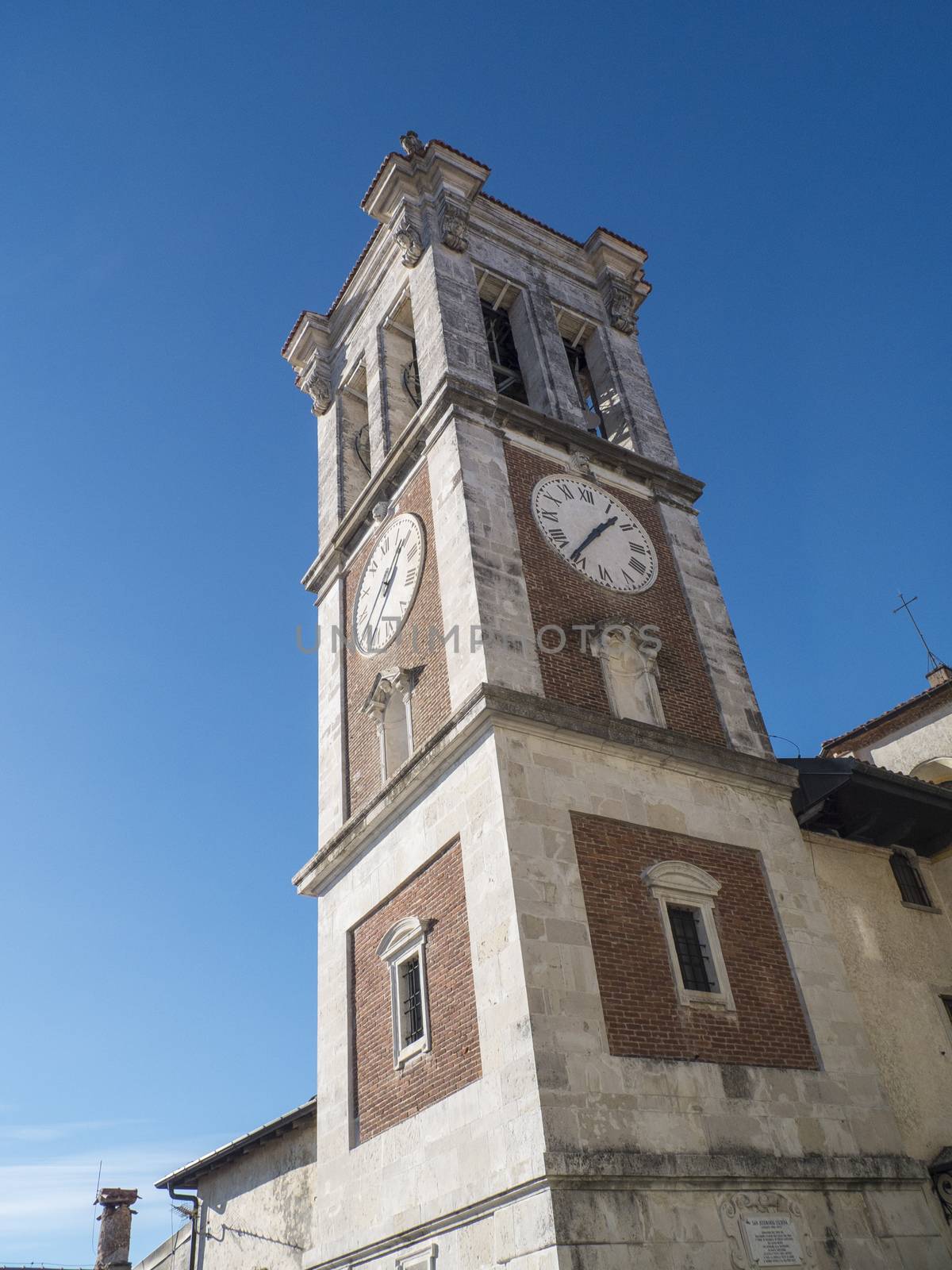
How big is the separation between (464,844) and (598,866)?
63.5 inches

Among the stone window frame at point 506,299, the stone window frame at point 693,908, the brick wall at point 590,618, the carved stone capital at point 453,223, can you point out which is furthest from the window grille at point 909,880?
the carved stone capital at point 453,223

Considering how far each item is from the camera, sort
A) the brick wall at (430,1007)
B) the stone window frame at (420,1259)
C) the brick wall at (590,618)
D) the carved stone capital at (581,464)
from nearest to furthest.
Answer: the stone window frame at (420,1259), the brick wall at (430,1007), the brick wall at (590,618), the carved stone capital at (581,464)

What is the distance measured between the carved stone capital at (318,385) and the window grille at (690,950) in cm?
1430

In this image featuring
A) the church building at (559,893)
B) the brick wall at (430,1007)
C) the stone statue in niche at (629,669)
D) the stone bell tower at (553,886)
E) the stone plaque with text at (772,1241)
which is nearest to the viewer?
the stone plaque with text at (772,1241)

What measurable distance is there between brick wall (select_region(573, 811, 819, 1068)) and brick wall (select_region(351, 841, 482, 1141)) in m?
1.55

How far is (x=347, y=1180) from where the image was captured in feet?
42.8

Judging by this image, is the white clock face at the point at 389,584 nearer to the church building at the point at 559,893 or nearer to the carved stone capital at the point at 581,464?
the church building at the point at 559,893

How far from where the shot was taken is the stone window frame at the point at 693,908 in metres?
12.1

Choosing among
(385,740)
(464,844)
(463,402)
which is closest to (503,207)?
(463,402)

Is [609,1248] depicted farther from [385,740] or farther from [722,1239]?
[385,740]

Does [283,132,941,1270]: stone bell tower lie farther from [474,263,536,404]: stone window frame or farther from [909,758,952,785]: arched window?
[909,758,952,785]: arched window

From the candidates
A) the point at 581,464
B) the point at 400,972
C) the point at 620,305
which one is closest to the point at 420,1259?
the point at 400,972

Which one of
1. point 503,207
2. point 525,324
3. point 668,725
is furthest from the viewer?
point 503,207

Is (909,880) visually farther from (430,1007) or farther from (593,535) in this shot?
(430,1007)
